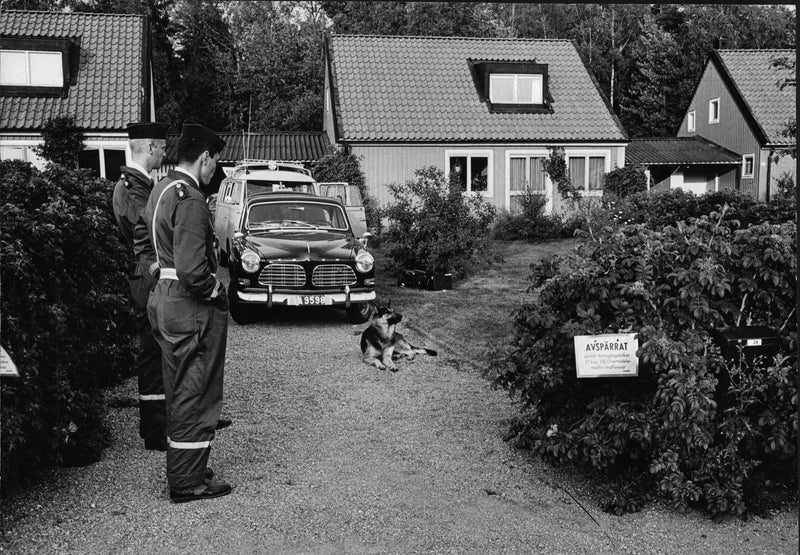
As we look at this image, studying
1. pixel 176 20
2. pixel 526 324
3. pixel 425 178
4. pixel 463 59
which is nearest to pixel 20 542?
pixel 526 324

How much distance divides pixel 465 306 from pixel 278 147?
18.5 meters

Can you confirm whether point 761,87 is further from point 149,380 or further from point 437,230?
point 149,380

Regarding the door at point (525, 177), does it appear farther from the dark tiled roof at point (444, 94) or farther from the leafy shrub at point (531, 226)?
the leafy shrub at point (531, 226)

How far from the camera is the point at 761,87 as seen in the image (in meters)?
33.5

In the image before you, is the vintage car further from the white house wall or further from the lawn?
the white house wall

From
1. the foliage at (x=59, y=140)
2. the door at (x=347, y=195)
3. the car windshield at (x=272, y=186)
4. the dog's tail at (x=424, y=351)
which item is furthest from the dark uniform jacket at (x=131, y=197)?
the foliage at (x=59, y=140)

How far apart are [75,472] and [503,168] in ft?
72.5

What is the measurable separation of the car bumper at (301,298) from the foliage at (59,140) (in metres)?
15.5

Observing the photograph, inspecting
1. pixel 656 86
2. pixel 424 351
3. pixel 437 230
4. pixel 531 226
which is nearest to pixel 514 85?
pixel 531 226

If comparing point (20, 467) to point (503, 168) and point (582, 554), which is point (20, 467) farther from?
point (503, 168)

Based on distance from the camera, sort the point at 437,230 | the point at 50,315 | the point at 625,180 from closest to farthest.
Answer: the point at 50,315 < the point at 437,230 < the point at 625,180

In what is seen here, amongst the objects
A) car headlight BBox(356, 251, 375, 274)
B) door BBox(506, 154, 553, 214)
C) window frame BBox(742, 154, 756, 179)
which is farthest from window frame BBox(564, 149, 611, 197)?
car headlight BBox(356, 251, 375, 274)

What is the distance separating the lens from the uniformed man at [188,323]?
14.9ft

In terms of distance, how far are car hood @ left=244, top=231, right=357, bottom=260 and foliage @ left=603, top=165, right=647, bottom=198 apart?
52.6ft
